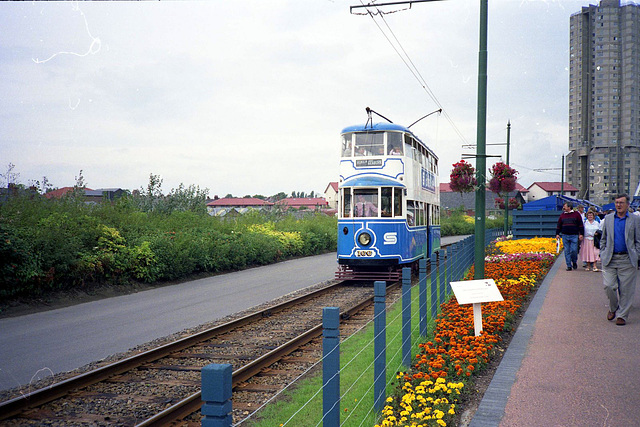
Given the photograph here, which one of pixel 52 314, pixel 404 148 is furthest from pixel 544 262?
pixel 52 314

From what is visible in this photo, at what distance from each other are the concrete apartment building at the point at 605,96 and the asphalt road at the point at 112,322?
9580 centimetres

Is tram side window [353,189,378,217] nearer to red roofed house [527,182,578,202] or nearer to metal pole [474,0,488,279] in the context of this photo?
metal pole [474,0,488,279]

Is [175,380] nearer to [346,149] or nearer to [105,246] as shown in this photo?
[105,246]

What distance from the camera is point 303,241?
2953cm

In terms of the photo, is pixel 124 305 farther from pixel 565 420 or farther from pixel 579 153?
pixel 579 153

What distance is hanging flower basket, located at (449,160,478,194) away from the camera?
12073 millimetres

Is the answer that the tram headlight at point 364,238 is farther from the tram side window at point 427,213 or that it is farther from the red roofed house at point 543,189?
the red roofed house at point 543,189

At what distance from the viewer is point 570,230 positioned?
16.3 m

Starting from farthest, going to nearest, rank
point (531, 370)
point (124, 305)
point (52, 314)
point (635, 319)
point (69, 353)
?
1. point (124, 305)
2. point (52, 314)
3. point (635, 319)
4. point (69, 353)
5. point (531, 370)

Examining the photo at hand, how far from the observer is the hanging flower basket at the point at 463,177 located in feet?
39.6

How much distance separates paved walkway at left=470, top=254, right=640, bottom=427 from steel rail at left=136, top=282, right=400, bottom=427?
2652 millimetres

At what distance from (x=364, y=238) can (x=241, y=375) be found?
934 centimetres

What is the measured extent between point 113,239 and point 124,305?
349 centimetres

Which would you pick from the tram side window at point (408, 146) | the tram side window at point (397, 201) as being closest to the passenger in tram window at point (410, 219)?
the tram side window at point (397, 201)
